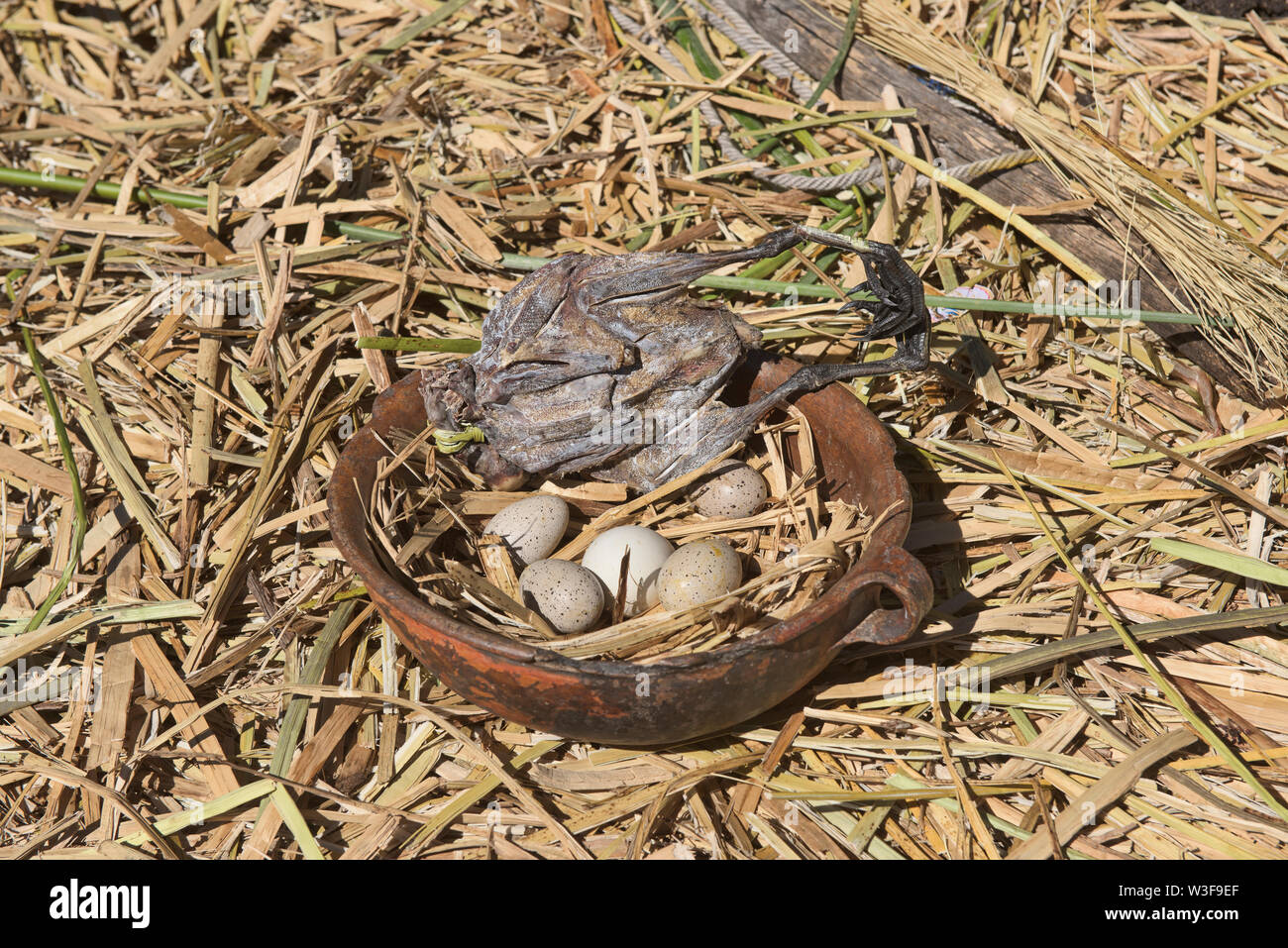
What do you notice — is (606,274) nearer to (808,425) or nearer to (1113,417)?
(808,425)

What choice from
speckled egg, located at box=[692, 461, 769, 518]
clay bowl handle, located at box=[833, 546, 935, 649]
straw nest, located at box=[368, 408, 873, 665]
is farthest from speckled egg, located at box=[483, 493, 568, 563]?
clay bowl handle, located at box=[833, 546, 935, 649]

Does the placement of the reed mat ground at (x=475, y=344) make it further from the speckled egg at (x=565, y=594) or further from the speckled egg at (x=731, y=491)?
the speckled egg at (x=731, y=491)

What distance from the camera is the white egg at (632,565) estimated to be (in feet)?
8.61

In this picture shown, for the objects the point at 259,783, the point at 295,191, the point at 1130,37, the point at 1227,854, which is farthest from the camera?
the point at 1130,37

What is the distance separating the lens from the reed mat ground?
2473 millimetres

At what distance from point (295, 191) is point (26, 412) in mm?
1210

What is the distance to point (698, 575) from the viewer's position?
2.48 metres

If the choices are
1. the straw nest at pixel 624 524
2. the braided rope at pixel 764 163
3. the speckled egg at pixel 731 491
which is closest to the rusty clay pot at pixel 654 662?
the straw nest at pixel 624 524

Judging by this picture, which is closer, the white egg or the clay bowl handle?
the clay bowl handle

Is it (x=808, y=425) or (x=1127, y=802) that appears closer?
(x=1127, y=802)

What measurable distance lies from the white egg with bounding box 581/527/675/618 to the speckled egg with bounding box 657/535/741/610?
0.06m

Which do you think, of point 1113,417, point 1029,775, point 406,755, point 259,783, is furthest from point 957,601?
point 259,783

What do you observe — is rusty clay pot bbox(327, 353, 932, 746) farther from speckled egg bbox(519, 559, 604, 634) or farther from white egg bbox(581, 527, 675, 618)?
white egg bbox(581, 527, 675, 618)

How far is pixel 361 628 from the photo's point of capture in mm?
2834
